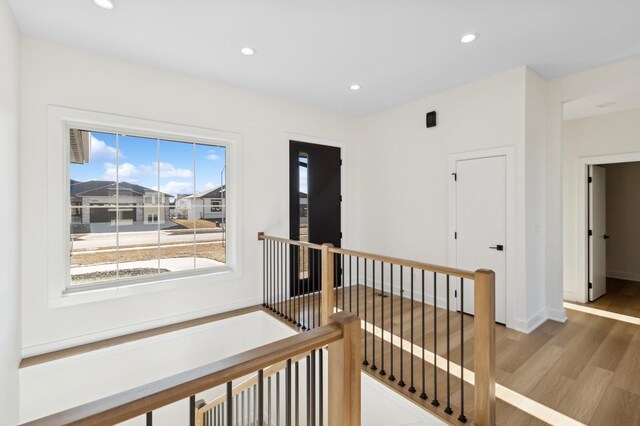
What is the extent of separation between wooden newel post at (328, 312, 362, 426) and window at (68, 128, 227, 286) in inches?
111

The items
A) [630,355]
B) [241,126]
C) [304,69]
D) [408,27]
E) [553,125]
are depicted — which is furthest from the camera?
[241,126]

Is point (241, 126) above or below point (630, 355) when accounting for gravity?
above

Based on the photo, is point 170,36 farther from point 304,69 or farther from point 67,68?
point 304,69

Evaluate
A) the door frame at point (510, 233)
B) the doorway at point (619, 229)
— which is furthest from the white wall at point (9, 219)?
the doorway at point (619, 229)

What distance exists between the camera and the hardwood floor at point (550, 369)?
2059 mm

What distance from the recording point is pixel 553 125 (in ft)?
11.6

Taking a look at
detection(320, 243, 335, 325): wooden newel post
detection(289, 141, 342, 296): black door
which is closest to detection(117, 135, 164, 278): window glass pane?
detection(289, 141, 342, 296): black door

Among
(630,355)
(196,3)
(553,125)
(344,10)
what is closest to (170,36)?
(196,3)

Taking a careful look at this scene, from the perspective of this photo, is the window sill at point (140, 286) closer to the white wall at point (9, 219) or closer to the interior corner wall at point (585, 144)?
the white wall at point (9, 219)

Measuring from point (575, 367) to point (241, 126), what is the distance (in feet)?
13.4

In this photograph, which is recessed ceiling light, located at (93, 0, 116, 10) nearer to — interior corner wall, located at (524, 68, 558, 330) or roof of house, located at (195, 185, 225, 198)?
roof of house, located at (195, 185, 225, 198)

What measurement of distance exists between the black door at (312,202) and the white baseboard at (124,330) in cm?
83

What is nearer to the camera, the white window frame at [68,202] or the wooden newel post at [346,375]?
the wooden newel post at [346,375]

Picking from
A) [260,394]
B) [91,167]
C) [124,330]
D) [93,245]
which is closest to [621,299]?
[260,394]
